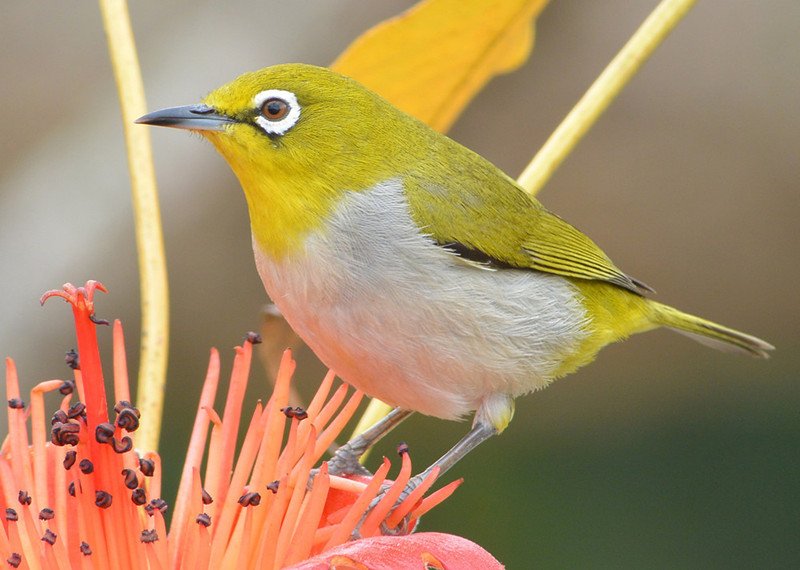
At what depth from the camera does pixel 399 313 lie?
269cm

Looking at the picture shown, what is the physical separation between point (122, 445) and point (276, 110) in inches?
35.6

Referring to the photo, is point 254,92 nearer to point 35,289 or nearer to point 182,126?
point 182,126

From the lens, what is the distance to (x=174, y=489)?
6.55 metres

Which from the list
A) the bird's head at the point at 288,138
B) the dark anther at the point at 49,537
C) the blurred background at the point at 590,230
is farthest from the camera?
the blurred background at the point at 590,230

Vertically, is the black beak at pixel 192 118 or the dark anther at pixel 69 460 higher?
the black beak at pixel 192 118

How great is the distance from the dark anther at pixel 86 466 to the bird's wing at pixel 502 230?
1.08 meters

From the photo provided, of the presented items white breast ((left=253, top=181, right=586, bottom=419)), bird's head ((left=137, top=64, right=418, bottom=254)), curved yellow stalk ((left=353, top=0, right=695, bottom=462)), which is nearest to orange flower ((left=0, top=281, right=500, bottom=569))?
white breast ((left=253, top=181, right=586, bottom=419))

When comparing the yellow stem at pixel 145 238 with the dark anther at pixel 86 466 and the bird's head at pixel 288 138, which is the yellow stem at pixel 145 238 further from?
the dark anther at pixel 86 466

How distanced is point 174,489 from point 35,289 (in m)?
1.32

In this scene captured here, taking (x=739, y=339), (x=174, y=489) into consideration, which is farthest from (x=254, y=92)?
(x=174, y=489)

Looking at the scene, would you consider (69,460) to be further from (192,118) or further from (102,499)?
(192,118)

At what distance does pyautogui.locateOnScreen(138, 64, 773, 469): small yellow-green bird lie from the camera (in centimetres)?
267

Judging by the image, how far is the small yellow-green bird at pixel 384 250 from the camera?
2.67 m

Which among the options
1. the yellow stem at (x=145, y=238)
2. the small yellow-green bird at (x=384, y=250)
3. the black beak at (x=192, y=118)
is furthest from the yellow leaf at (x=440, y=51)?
the yellow stem at (x=145, y=238)
